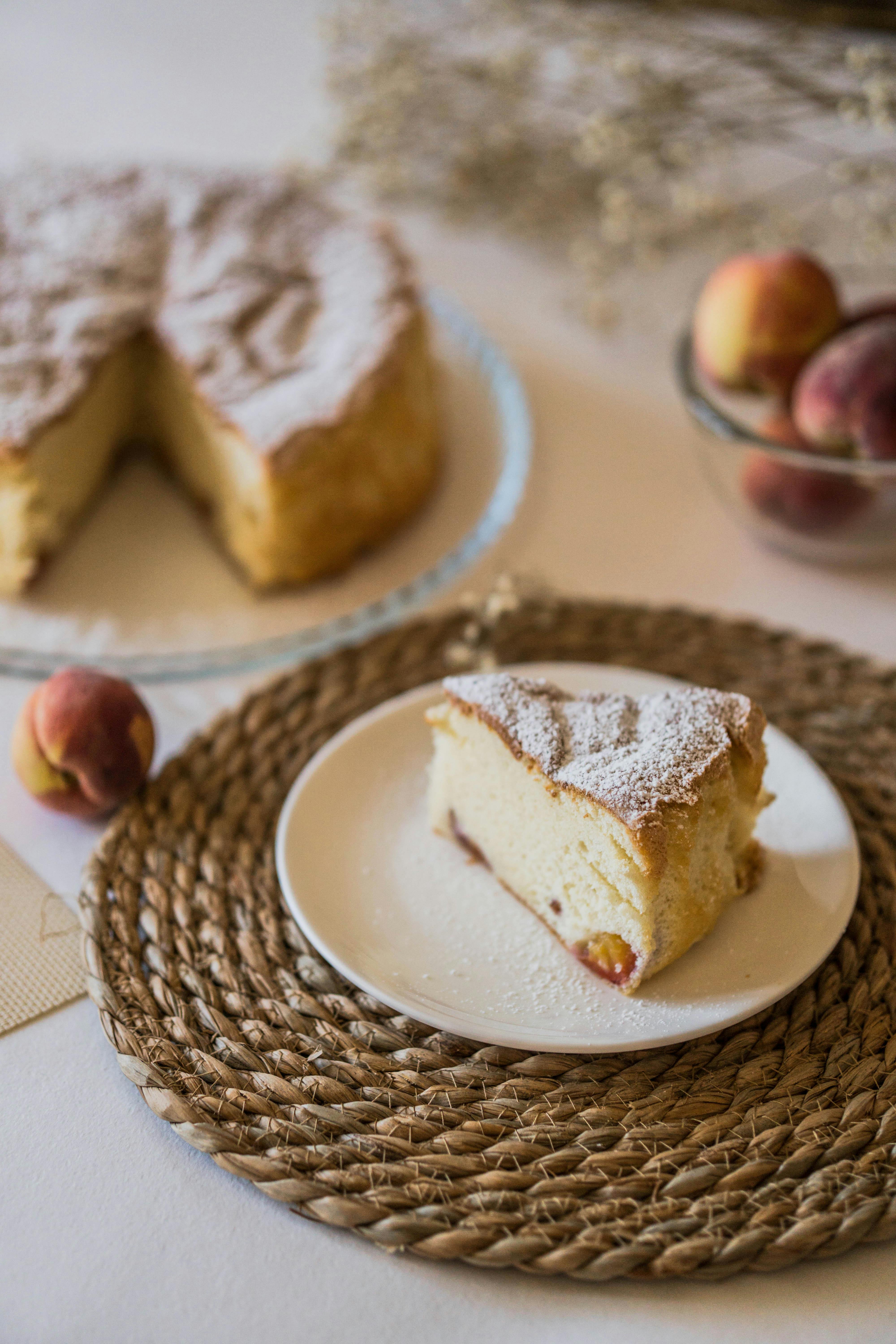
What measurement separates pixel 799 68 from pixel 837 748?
164 cm

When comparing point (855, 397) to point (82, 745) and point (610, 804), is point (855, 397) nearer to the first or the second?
point (610, 804)

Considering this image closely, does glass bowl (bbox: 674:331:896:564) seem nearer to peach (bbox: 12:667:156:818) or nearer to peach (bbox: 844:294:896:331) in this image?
peach (bbox: 844:294:896:331)

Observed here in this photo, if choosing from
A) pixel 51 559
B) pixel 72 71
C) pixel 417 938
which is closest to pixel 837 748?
pixel 417 938

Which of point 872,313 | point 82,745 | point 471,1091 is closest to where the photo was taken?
point 471,1091

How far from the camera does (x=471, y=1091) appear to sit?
1.20m

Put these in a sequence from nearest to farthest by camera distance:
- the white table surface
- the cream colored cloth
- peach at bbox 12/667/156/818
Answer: the white table surface, the cream colored cloth, peach at bbox 12/667/156/818

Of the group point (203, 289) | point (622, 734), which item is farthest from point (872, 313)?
point (203, 289)

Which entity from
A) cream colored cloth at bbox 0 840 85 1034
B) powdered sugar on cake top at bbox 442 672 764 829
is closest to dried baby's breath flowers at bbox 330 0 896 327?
powdered sugar on cake top at bbox 442 672 764 829

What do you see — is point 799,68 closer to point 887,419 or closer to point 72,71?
point 887,419

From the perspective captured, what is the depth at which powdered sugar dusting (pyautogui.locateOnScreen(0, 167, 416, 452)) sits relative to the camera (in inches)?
79.4

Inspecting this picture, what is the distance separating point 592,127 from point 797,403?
0.86 meters

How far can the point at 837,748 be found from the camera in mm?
1581

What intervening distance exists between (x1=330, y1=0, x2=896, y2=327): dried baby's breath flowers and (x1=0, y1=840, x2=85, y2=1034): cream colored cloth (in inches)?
67.6

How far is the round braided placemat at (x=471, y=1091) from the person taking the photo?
108 cm
